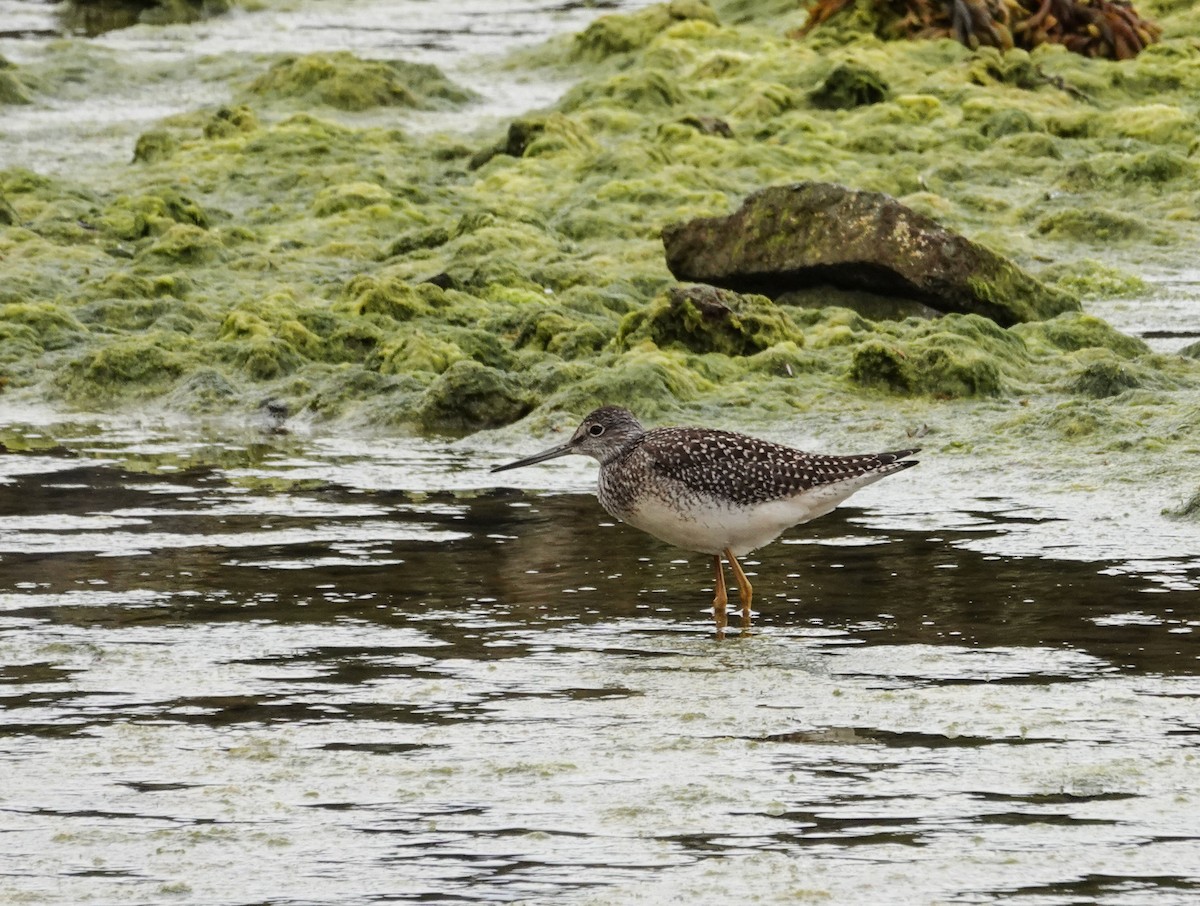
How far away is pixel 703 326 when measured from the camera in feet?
40.2

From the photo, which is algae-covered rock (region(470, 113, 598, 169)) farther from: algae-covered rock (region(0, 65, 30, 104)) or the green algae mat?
algae-covered rock (region(0, 65, 30, 104))

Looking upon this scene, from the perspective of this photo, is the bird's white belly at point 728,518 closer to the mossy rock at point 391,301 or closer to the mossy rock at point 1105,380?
the mossy rock at point 1105,380

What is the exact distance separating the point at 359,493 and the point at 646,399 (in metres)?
1.97

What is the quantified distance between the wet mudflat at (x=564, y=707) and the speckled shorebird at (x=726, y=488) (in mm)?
311

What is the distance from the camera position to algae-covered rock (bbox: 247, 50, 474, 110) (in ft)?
67.9

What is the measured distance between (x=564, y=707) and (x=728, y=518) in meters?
1.50

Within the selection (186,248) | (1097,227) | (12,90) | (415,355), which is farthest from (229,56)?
(415,355)

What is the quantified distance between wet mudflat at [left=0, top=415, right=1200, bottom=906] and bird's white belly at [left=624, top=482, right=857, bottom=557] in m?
0.30

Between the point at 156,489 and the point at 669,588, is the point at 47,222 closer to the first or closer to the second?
the point at 156,489

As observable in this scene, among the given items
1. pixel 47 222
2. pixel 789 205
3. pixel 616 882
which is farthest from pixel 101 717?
pixel 47 222

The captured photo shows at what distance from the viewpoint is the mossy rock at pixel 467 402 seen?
37.4ft

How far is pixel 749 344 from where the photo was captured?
40.4 feet

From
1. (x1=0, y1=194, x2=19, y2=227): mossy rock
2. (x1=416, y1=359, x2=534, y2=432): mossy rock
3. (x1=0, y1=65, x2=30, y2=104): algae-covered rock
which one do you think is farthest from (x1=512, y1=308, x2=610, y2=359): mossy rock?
(x1=0, y1=65, x2=30, y2=104): algae-covered rock

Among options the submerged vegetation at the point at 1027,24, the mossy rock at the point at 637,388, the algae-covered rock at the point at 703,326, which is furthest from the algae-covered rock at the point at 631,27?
the mossy rock at the point at 637,388
